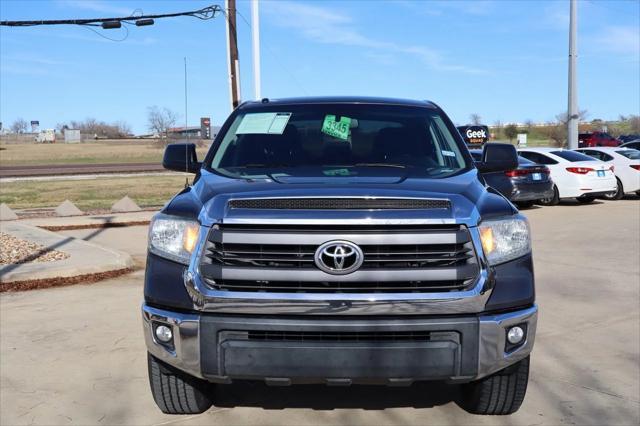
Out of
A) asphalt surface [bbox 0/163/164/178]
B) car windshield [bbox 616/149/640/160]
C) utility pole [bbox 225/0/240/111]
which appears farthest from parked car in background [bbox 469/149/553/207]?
asphalt surface [bbox 0/163/164/178]

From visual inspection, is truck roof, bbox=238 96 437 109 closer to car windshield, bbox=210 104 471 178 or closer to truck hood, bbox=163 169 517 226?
car windshield, bbox=210 104 471 178

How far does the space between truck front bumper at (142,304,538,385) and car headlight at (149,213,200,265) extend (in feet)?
1.11

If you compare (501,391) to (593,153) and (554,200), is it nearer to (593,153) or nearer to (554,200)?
(554,200)

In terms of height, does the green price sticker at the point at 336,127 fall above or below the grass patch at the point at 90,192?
above

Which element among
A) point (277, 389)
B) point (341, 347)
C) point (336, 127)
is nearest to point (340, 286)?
point (341, 347)

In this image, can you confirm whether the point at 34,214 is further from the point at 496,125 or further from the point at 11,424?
the point at 496,125

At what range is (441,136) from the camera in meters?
4.88

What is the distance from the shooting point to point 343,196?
3268mm

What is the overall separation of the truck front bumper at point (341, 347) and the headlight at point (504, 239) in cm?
32

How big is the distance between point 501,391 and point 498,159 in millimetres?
1759

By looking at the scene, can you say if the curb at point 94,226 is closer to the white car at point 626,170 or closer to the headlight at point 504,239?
the headlight at point 504,239

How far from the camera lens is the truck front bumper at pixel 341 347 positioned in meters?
3.15

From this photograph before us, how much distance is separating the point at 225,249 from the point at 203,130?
353 centimetres

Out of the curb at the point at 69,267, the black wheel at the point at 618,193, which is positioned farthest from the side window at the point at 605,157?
the curb at the point at 69,267
